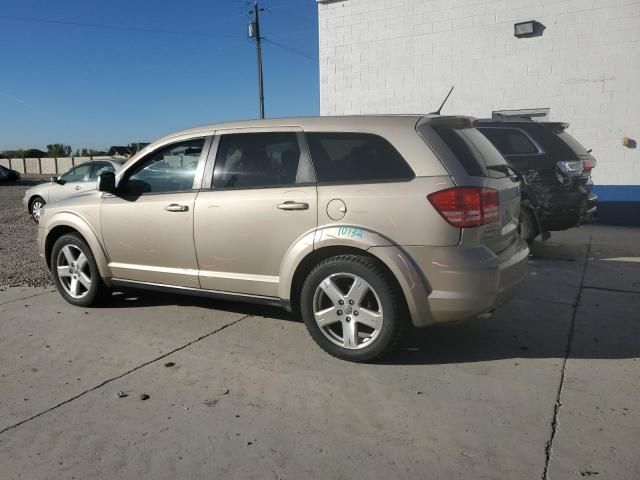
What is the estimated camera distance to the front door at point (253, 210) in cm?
396

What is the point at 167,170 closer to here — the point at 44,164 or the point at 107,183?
the point at 107,183

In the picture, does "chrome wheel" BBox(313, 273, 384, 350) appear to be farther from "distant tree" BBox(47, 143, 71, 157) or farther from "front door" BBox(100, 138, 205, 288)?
"distant tree" BBox(47, 143, 71, 157)

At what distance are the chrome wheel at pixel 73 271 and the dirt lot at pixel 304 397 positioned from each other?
0.88 feet

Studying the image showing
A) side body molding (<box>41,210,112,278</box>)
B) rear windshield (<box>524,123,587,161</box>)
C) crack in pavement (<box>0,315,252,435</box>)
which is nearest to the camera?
crack in pavement (<box>0,315,252,435</box>)

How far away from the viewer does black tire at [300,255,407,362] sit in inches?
142

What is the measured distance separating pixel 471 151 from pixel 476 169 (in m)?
0.21

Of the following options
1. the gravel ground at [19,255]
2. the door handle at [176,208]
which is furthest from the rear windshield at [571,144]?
the gravel ground at [19,255]

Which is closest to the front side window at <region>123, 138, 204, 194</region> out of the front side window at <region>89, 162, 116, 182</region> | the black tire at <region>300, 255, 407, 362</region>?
the black tire at <region>300, 255, 407, 362</region>

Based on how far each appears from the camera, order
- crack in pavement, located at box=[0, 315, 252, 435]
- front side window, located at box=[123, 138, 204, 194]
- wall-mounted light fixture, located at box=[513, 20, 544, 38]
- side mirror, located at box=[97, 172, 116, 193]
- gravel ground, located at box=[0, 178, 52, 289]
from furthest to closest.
Answer: wall-mounted light fixture, located at box=[513, 20, 544, 38] < gravel ground, located at box=[0, 178, 52, 289] < side mirror, located at box=[97, 172, 116, 193] < front side window, located at box=[123, 138, 204, 194] < crack in pavement, located at box=[0, 315, 252, 435]

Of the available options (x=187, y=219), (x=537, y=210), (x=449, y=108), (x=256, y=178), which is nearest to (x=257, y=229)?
(x=256, y=178)

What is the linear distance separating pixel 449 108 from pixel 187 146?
331 inches

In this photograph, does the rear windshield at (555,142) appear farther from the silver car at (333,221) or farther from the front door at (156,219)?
the front door at (156,219)

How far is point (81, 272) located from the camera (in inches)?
206

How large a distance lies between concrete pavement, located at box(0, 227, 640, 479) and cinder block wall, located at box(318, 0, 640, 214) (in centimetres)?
643
